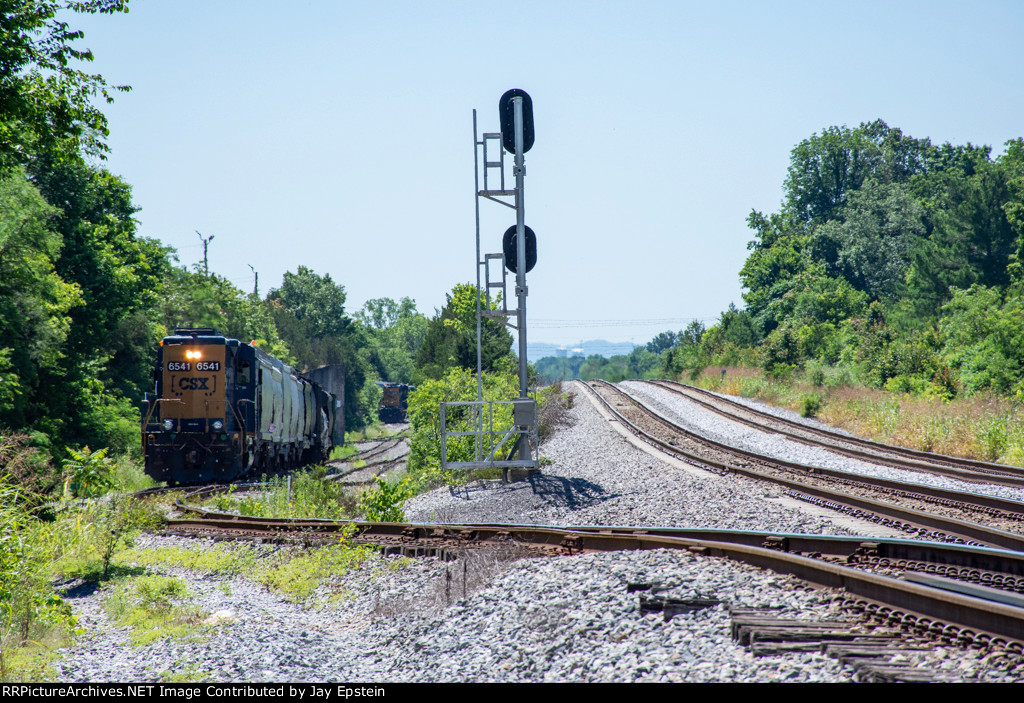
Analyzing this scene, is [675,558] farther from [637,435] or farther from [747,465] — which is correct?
[637,435]

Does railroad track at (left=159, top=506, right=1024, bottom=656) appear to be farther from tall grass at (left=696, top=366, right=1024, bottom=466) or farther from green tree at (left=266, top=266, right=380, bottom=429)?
green tree at (left=266, top=266, right=380, bottom=429)

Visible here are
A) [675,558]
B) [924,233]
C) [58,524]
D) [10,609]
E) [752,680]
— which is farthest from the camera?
[924,233]

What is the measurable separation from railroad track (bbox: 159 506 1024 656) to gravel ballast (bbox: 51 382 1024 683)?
19 cm

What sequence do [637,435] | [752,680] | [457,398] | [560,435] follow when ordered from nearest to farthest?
1. [752,680]
2. [637,435]
3. [560,435]
4. [457,398]

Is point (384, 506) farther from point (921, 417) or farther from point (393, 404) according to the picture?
point (393, 404)

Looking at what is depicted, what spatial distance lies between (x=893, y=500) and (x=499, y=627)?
762cm

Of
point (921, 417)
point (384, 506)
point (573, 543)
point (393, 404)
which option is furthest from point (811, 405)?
point (393, 404)

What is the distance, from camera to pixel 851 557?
283 inches

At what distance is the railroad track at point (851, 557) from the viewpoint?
4824 mm

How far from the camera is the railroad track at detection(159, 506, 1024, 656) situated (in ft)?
15.8

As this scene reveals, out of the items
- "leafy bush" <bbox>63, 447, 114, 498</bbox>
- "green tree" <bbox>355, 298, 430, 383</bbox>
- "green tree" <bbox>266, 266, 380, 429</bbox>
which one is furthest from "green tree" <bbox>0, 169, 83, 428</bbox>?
"green tree" <bbox>355, 298, 430, 383</bbox>

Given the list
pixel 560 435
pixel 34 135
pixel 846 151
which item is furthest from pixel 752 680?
pixel 846 151

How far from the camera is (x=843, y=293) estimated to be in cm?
6600

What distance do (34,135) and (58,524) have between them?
7.94 meters
